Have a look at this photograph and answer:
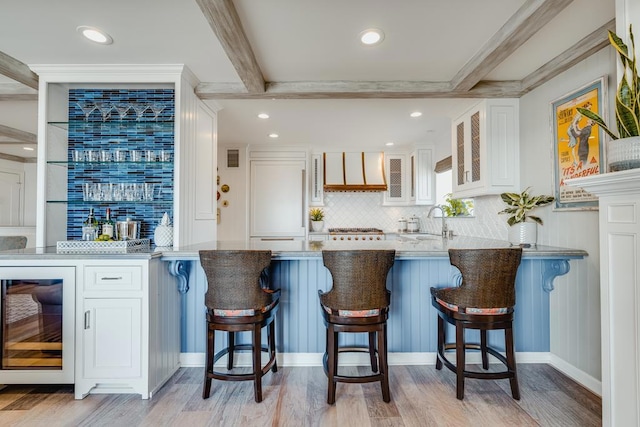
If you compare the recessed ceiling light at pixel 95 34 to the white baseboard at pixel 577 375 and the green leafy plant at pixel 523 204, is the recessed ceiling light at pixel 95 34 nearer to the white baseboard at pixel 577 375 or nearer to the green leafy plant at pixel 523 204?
the green leafy plant at pixel 523 204

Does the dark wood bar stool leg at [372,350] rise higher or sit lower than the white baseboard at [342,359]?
higher

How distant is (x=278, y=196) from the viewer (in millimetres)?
5062

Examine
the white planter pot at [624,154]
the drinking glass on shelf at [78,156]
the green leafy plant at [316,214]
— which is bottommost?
the green leafy plant at [316,214]

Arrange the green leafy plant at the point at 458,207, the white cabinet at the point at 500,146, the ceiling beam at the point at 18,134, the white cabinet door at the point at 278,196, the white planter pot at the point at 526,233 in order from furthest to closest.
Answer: the white cabinet door at the point at 278,196, the green leafy plant at the point at 458,207, the ceiling beam at the point at 18,134, the white cabinet at the point at 500,146, the white planter pot at the point at 526,233

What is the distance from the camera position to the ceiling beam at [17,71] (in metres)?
2.32

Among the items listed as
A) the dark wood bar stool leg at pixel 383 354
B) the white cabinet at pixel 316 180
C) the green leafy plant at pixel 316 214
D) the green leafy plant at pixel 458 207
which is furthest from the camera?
the green leafy plant at pixel 316 214

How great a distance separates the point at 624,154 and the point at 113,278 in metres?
2.76

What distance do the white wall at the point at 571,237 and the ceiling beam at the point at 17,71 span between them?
4204 millimetres

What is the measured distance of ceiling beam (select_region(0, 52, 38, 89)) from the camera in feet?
7.61

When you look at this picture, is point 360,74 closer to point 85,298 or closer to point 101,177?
point 101,177

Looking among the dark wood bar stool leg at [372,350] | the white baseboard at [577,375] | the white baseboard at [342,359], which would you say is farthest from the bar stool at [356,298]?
the white baseboard at [577,375]

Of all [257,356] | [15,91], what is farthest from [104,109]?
[257,356]

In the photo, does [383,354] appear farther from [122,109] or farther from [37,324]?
[122,109]

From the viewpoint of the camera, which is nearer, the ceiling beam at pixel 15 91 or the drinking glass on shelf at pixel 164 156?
the drinking glass on shelf at pixel 164 156
